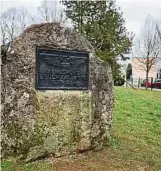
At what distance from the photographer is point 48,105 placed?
593 cm

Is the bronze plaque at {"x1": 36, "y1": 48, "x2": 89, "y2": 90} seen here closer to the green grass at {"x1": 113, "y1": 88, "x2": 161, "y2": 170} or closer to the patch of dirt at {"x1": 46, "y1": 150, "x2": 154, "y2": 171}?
the patch of dirt at {"x1": 46, "y1": 150, "x2": 154, "y2": 171}

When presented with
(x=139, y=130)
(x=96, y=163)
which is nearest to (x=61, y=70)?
(x=96, y=163)

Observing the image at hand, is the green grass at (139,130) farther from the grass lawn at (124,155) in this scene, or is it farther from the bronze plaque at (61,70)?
the bronze plaque at (61,70)

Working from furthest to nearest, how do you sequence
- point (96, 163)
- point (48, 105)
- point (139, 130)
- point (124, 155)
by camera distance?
point (139, 130), point (124, 155), point (96, 163), point (48, 105)

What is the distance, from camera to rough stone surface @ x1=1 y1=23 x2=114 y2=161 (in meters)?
5.62

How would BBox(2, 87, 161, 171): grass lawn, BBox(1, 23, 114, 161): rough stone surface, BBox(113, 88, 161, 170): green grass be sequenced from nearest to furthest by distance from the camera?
BBox(1, 23, 114, 161): rough stone surface
BBox(2, 87, 161, 171): grass lawn
BBox(113, 88, 161, 170): green grass

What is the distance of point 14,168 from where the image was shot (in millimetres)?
5508

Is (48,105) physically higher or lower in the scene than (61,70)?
lower

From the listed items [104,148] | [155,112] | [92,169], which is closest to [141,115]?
[155,112]

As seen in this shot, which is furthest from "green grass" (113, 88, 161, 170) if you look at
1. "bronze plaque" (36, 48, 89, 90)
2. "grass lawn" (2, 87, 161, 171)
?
"bronze plaque" (36, 48, 89, 90)

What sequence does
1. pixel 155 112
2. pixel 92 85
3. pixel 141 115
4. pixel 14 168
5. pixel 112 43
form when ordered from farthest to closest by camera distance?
pixel 112 43, pixel 155 112, pixel 141 115, pixel 92 85, pixel 14 168

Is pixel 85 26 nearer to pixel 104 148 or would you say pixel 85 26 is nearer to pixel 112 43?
pixel 112 43

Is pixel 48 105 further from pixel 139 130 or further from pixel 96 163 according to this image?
pixel 139 130

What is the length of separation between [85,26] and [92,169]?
2598 centimetres
